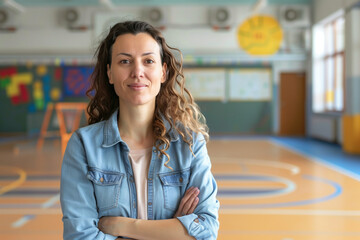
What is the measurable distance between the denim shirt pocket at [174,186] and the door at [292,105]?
31.3 feet

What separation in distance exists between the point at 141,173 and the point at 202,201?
0.72 ft

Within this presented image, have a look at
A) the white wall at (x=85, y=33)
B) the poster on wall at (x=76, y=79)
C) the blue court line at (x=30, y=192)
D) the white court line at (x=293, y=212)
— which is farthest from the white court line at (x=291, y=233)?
the poster on wall at (x=76, y=79)

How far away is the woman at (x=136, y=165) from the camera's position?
1.18 metres

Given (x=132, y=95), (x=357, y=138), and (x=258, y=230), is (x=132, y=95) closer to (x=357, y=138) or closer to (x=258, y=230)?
(x=258, y=230)

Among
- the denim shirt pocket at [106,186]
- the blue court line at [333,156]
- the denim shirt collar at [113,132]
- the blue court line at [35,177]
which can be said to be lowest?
Result: the blue court line at [333,156]

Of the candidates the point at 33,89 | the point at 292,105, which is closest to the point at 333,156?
the point at 292,105

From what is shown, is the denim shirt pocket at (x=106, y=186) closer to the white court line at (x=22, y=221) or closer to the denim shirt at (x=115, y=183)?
the denim shirt at (x=115, y=183)

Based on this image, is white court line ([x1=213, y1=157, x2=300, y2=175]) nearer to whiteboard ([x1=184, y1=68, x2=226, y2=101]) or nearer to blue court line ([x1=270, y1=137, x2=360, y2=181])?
blue court line ([x1=270, y1=137, x2=360, y2=181])

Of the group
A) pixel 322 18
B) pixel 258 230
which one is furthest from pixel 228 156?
pixel 322 18

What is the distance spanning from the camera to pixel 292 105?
409 inches

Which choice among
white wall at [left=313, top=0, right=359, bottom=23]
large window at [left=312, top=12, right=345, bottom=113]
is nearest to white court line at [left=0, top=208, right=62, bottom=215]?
white wall at [left=313, top=0, right=359, bottom=23]

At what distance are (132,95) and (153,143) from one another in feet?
0.61

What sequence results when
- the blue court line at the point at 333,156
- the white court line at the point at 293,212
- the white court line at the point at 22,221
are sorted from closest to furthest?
the white court line at the point at 22,221
the white court line at the point at 293,212
the blue court line at the point at 333,156

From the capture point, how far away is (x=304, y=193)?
3.85 metres
